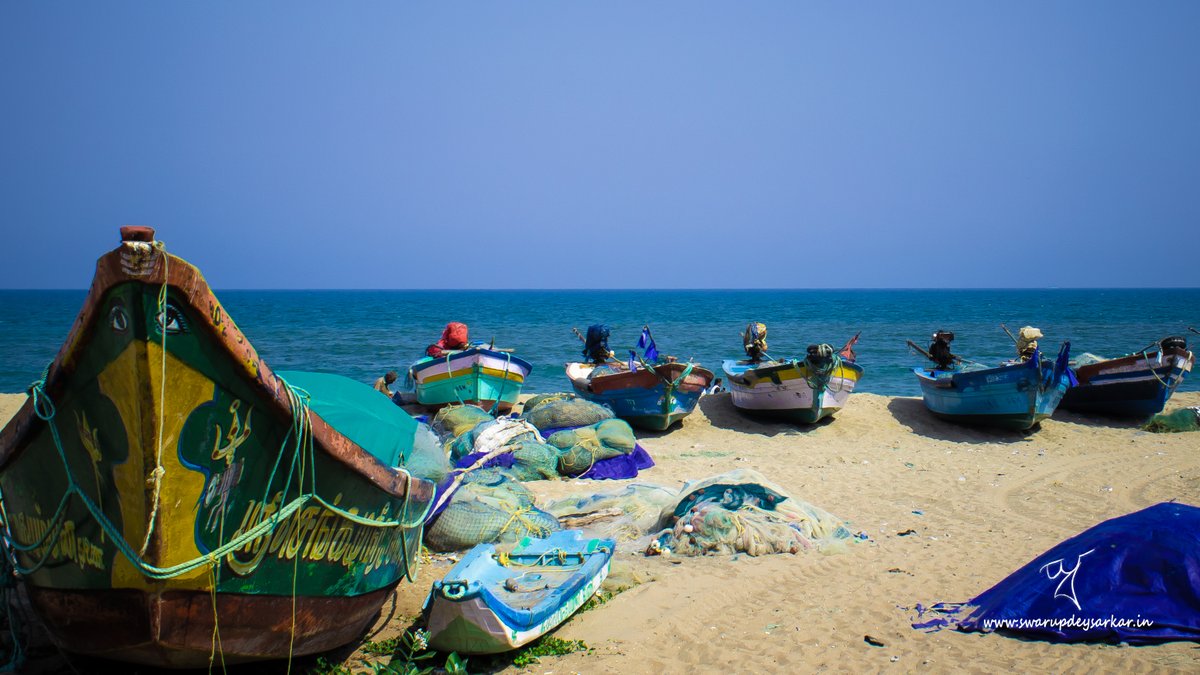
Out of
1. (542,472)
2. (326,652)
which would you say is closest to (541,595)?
(326,652)

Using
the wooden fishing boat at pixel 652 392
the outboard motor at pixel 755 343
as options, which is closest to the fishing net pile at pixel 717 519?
the wooden fishing boat at pixel 652 392

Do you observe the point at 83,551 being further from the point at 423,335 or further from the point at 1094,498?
the point at 423,335

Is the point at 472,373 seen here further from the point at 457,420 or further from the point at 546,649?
the point at 546,649

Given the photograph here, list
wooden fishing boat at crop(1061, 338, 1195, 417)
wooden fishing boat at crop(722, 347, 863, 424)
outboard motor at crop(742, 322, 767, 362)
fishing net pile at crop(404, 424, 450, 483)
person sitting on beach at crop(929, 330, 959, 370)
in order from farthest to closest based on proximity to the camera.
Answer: person sitting on beach at crop(929, 330, 959, 370) → outboard motor at crop(742, 322, 767, 362) → wooden fishing boat at crop(1061, 338, 1195, 417) → wooden fishing boat at crop(722, 347, 863, 424) → fishing net pile at crop(404, 424, 450, 483)

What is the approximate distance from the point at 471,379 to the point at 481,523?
27.1ft

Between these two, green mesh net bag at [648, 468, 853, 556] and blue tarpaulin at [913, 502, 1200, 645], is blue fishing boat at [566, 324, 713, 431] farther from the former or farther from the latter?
blue tarpaulin at [913, 502, 1200, 645]

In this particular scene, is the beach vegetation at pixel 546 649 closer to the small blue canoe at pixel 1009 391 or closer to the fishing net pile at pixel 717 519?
the fishing net pile at pixel 717 519

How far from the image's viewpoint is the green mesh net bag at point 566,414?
11.9 m

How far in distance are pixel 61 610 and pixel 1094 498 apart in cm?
983

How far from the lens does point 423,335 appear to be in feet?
146

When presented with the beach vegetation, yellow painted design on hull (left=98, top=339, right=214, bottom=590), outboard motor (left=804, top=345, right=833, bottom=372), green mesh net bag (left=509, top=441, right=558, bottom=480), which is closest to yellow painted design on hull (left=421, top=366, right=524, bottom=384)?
green mesh net bag (left=509, top=441, right=558, bottom=480)

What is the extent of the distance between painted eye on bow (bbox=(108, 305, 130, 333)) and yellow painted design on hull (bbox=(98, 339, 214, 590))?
83 millimetres

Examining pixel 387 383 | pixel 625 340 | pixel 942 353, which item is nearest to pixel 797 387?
pixel 942 353

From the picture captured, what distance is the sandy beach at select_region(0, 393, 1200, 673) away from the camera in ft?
16.6
